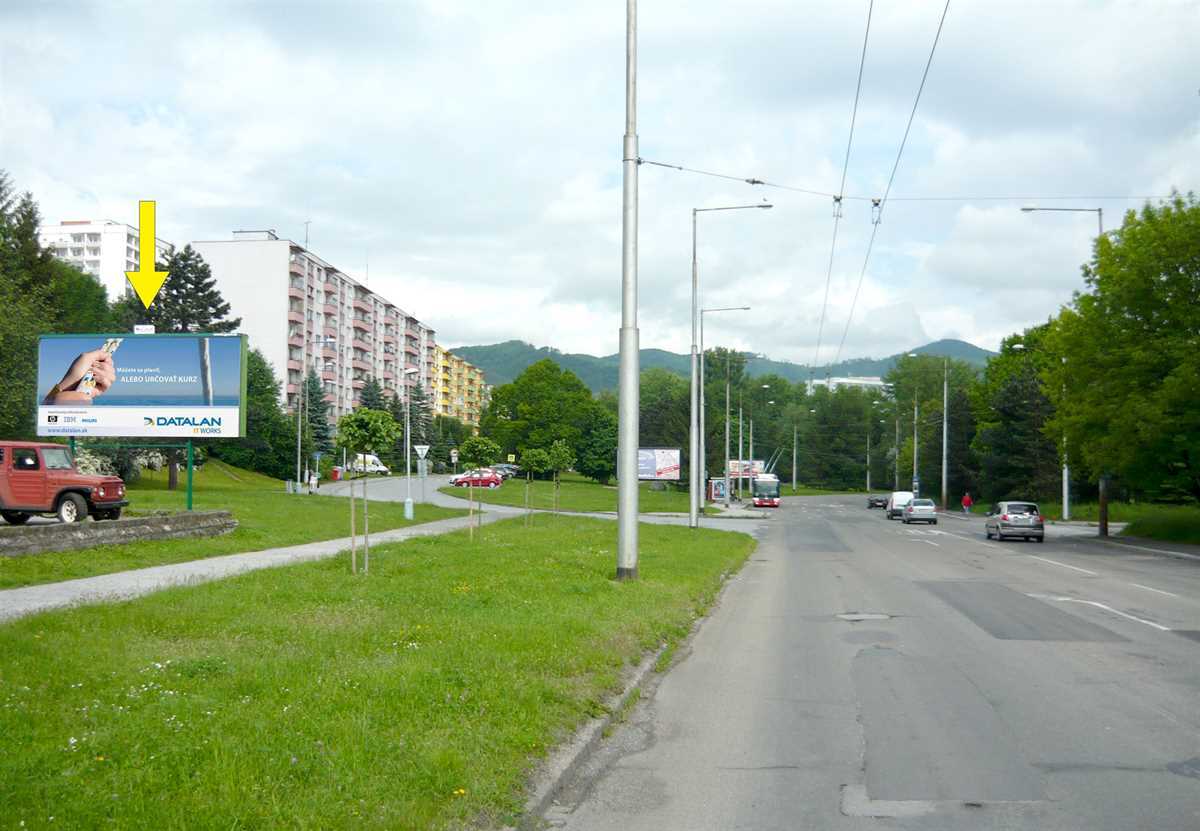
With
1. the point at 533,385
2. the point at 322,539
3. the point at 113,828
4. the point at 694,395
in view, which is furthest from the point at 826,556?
the point at 533,385

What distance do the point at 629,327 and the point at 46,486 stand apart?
40.8ft

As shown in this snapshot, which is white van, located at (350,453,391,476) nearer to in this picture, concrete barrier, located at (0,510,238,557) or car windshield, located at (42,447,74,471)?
concrete barrier, located at (0,510,238,557)

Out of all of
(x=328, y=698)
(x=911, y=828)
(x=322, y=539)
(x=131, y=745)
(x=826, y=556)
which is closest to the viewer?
(x=911, y=828)

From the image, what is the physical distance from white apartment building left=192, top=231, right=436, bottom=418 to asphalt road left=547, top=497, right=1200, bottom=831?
67817mm

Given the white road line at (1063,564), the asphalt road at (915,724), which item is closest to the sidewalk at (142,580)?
the asphalt road at (915,724)

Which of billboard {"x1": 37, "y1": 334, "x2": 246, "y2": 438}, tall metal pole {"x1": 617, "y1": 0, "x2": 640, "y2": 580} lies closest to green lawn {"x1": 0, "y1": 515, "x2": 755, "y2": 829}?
tall metal pole {"x1": 617, "y1": 0, "x2": 640, "y2": 580}

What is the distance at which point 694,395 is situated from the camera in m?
37.5

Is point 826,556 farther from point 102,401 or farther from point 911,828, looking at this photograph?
point 911,828

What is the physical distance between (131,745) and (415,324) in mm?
132354

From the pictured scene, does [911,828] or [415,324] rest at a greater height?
[415,324]

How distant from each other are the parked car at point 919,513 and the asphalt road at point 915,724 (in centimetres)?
3893

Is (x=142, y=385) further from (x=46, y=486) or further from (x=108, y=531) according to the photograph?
(x=108, y=531)

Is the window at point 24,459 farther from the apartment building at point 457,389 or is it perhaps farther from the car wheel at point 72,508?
the apartment building at point 457,389

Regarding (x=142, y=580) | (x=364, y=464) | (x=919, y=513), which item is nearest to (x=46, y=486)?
(x=142, y=580)
